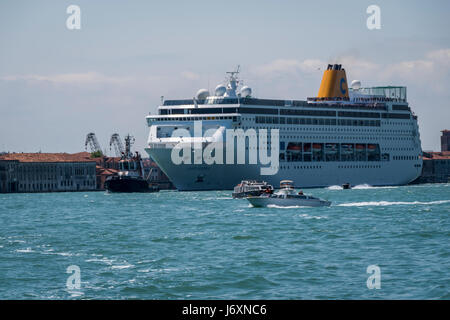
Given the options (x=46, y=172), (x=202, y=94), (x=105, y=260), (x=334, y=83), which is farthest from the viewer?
(x=46, y=172)

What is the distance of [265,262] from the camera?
2773cm

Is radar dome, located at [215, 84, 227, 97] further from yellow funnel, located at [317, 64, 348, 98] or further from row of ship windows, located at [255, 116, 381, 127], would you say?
yellow funnel, located at [317, 64, 348, 98]

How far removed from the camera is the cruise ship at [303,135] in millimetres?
95312

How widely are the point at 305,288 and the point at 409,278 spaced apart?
341cm

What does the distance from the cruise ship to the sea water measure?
139 ft

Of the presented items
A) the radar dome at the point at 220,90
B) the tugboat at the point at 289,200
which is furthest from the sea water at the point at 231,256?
the radar dome at the point at 220,90

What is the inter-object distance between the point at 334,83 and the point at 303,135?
19.4m

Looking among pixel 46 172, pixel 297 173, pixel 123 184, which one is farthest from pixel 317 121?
pixel 46 172

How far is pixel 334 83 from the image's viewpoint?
12525cm

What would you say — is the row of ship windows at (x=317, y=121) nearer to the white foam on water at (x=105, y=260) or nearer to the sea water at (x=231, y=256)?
the sea water at (x=231, y=256)

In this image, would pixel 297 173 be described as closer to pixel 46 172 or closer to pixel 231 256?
pixel 46 172

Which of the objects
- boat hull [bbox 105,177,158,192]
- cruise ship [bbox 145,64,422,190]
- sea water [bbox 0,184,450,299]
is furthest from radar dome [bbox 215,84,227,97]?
sea water [bbox 0,184,450,299]

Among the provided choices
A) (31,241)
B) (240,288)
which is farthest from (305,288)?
(31,241)
